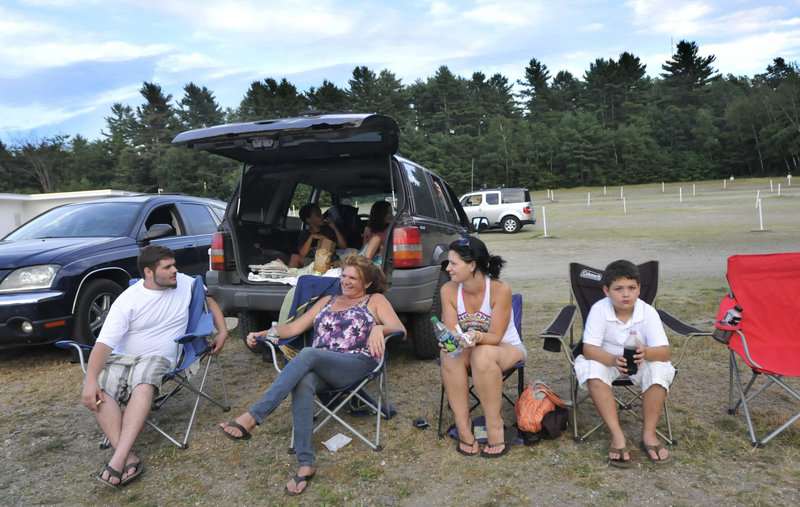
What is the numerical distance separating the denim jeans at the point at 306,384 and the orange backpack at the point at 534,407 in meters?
0.94

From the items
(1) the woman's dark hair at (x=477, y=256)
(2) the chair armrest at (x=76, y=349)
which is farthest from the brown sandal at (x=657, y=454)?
(2) the chair armrest at (x=76, y=349)

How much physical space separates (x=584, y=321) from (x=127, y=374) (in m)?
2.71

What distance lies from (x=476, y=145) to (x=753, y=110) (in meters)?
29.8

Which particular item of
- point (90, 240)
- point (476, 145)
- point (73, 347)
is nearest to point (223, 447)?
point (73, 347)

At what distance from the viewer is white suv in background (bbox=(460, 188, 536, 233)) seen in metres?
18.0

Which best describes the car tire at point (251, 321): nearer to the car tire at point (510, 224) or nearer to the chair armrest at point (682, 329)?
the chair armrest at point (682, 329)

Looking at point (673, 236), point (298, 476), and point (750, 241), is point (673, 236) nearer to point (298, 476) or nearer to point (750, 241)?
point (750, 241)

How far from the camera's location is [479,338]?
2.76 m

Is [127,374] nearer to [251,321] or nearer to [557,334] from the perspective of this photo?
[251,321]

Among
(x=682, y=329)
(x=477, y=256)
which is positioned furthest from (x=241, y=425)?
(x=682, y=329)

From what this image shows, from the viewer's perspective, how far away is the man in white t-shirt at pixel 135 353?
8.44 feet

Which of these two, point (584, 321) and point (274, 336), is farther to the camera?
point (584, 321)

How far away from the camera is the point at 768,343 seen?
323cm

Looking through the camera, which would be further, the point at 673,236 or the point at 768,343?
the point at 673,236
